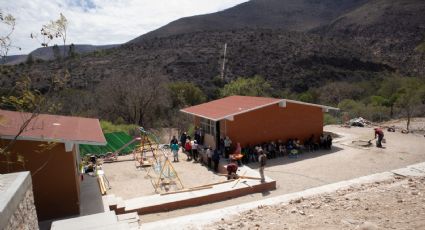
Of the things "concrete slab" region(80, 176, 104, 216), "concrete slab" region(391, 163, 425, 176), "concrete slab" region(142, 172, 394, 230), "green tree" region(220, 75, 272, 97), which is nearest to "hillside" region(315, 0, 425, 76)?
"green tree" region(220, 75, 272, 97)

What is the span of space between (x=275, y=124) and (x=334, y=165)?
4.27 meters

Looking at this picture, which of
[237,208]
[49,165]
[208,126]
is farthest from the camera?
[208,126]

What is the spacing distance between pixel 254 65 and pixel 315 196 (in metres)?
45.7

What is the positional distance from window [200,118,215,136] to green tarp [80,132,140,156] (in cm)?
472

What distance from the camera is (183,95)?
40844mm

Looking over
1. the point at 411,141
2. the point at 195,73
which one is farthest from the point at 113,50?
the point at 411,141

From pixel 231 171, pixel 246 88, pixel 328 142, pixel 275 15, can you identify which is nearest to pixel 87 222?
pixel 231 171

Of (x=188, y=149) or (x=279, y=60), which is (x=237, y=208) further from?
(x=279, y=60)

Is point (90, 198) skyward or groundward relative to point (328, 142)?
groundward

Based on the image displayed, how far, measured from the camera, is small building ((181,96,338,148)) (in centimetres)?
1931

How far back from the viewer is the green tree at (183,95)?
39.6m

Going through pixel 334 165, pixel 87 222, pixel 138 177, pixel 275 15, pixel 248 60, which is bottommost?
pixel 138 177

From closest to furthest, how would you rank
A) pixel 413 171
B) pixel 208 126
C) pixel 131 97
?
pixel 413 171 → pixel 208 126 → pixel 131 97

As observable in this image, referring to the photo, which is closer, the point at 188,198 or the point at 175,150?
the point at 188,198
